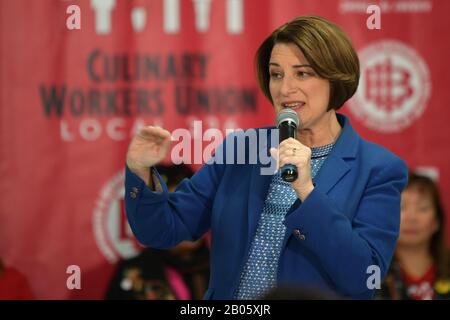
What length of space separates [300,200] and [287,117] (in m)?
0.21

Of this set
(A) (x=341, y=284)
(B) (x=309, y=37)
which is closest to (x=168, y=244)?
(A) (x=341, y=284)

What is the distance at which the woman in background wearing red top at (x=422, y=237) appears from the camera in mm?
3312

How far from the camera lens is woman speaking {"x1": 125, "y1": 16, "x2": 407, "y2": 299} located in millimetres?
1670

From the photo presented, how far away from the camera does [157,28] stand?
338 centimetres

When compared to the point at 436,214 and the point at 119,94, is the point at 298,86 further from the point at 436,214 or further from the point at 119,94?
the point at 436,214

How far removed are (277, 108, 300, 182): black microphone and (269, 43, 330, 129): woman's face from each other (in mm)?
44

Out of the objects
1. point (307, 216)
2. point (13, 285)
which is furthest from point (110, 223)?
point (307, 216)

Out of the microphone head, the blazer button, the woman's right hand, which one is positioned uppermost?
the microphone head

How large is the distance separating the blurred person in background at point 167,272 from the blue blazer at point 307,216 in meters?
1.33

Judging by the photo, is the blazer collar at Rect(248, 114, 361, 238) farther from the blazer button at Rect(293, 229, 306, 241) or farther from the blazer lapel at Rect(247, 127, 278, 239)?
the blazer button at Rect(293, 229, 306, 241)

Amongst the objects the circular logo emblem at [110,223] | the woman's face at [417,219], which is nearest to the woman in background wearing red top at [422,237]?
the woman's face at [417,219]

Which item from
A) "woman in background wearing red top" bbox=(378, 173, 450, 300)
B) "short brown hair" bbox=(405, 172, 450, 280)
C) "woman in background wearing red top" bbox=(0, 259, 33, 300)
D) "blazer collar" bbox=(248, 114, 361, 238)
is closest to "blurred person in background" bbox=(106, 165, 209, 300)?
"woman in background wearing red top" bbox=(0, 259, 33, 300)
